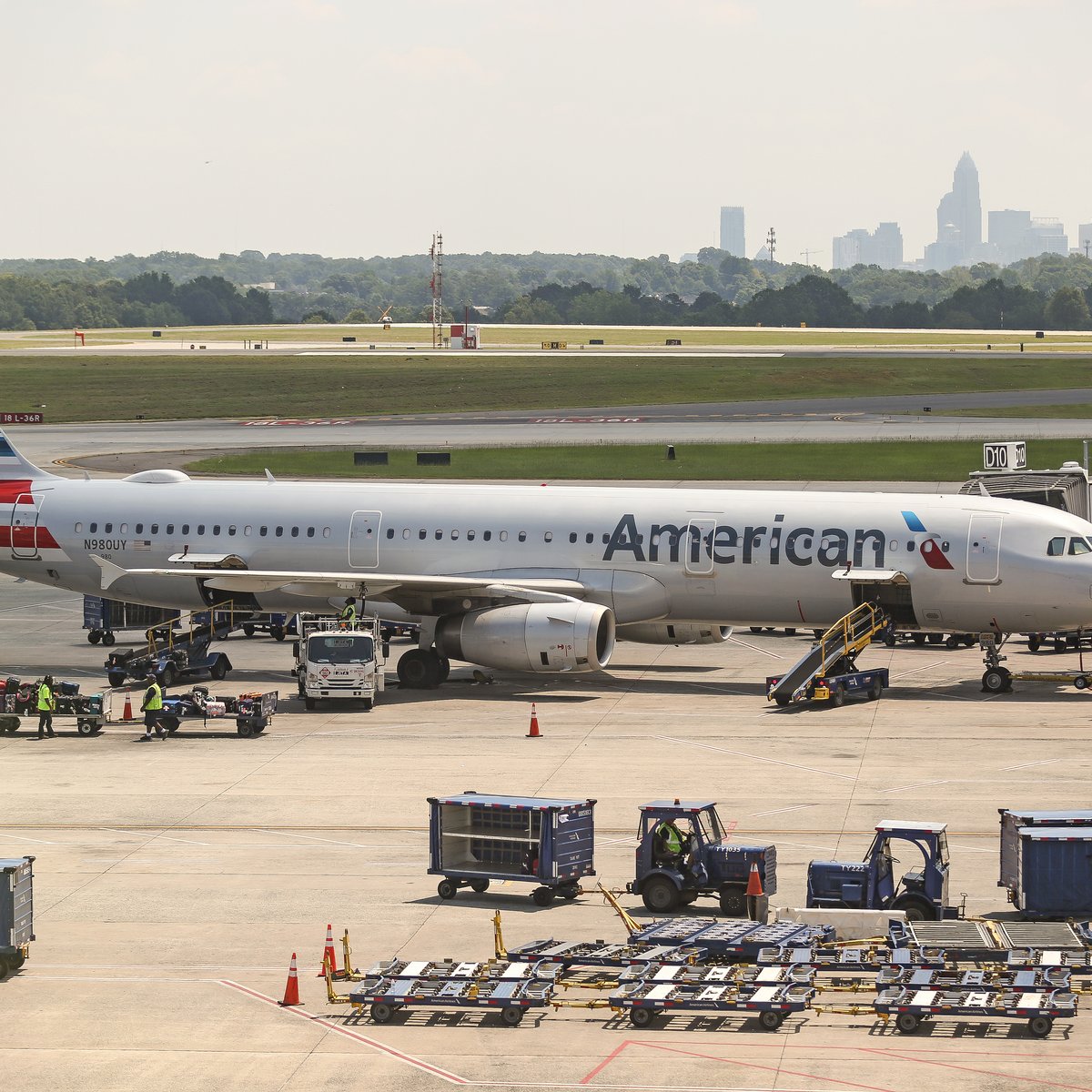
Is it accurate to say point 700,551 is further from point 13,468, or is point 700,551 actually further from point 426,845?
point 13,468

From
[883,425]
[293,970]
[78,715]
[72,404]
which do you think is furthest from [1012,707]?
[72,404]

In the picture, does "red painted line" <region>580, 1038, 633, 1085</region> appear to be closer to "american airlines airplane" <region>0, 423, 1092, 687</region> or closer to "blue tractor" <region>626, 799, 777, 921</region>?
"blue tractor" <region>626, 799, 777, 921</region>

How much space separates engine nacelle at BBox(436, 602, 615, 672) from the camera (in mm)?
47719

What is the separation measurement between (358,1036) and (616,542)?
2867cm

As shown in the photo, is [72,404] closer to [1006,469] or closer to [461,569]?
[1006,469]

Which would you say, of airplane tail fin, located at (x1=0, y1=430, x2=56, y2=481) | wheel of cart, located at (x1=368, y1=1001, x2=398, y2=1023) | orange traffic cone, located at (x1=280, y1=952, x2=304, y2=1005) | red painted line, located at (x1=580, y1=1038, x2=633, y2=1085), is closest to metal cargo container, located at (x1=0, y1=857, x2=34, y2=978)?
orange traffic cone, located at (x1=280, y1=952, x2=304, y2=1005)

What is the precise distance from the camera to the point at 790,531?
49.2m

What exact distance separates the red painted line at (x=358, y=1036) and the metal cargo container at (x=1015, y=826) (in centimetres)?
1019

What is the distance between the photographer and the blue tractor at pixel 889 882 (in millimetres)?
27438

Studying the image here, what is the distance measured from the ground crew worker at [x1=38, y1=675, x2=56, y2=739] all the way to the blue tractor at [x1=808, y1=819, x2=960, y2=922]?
22.1 meters

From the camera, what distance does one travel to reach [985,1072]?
21516mm

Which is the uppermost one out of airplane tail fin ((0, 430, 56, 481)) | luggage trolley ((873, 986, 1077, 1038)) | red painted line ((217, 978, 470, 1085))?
airplane tail fin ((0, 430, 56, 481))

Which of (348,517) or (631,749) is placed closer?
(631,749)

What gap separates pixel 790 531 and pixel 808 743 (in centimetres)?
907
